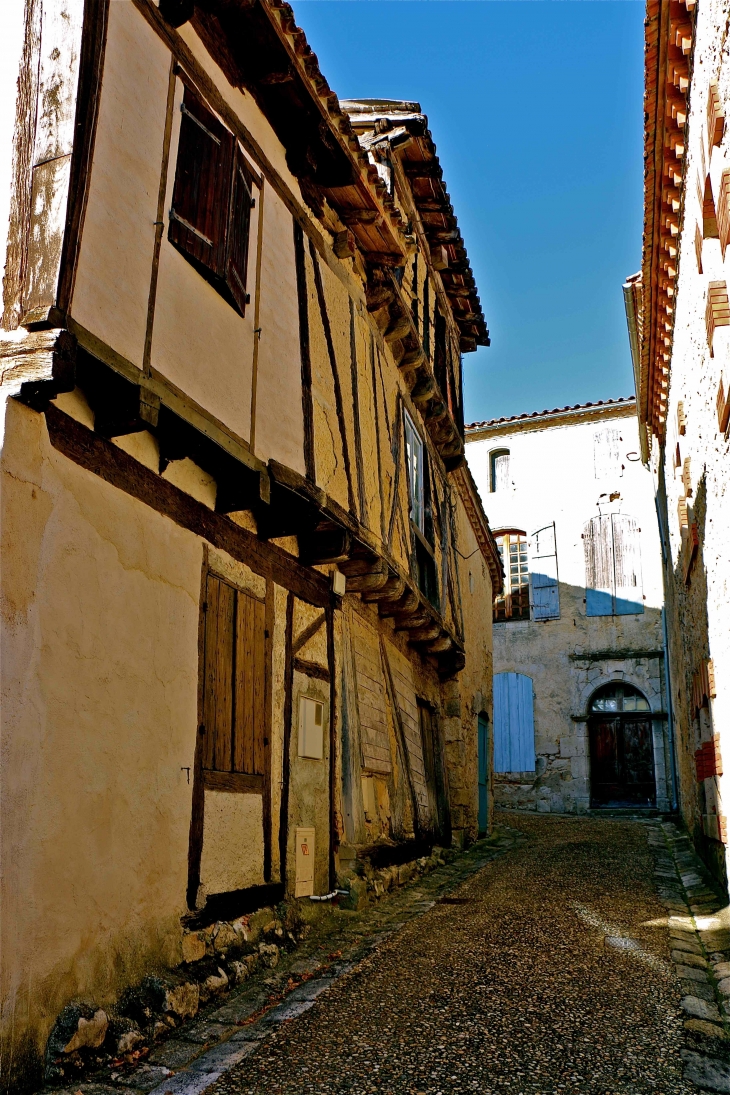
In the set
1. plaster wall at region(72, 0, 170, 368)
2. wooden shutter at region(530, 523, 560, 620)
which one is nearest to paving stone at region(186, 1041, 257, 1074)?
plaster wall at region(72, 0, 170, 368)

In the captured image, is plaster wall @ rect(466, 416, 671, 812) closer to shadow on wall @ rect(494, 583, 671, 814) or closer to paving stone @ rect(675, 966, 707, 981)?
shadow on wall @ rect(494, 583, 671, 814)

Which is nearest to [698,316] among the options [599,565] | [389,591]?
[389,591]

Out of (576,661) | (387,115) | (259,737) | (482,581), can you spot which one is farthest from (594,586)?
Result: (259,737)

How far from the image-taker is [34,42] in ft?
12.5

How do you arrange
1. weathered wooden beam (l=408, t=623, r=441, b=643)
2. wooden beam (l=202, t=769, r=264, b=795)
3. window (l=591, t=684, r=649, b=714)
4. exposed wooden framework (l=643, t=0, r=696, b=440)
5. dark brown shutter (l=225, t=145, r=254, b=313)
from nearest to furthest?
wooden beam (l=202, t=769, r=264, b=795) → dark brown shutter (l=225, t=145, r=254, b=313) → exposed wooden framework (l=643, t=0, r=696, b=440) → weathered wooden beam (l=408, t=623, r=441, b=643) → window (l=591, t=684, r=649, b=714)

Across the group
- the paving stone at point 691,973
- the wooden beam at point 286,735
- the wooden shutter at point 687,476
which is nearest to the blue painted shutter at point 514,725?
the wooden shutter at point 687,476

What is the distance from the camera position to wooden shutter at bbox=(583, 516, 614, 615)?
18547 millimetres

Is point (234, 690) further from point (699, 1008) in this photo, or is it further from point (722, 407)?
point (722, 407)

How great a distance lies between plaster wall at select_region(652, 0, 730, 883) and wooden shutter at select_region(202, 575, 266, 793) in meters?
2.88

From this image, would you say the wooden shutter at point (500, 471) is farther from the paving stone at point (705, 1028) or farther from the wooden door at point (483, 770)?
the paving stone at point (705, 1028)

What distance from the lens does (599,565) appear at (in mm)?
18844

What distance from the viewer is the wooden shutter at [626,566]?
18297 mm

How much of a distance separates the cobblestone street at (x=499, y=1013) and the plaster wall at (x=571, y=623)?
37.7 feet

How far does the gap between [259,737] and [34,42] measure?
12.1ft
